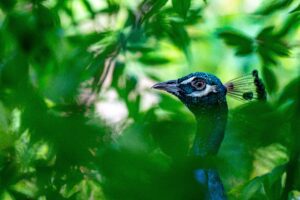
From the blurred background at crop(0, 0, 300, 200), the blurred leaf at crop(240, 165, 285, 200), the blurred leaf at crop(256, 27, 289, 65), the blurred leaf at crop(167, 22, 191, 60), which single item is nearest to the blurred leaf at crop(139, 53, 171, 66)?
the blurred background at crop(0, 0, 300, 200)

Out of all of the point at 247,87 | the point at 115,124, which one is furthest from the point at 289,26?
the point at 115,124

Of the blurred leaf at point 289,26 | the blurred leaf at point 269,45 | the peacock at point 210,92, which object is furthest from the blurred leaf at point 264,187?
the blurred leaf at point 289,26

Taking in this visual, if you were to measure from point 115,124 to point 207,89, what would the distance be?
18.2 inches

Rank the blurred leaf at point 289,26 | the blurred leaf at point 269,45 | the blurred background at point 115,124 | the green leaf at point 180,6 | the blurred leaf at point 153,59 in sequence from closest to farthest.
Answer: the blurred background at point 115,124, the green leaf at point 180,6, the blurred leaf at point 269,45, the blurred leaf at point 289,26, the blurred leaf at point 153,59

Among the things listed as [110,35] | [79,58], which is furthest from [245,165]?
[110,35]

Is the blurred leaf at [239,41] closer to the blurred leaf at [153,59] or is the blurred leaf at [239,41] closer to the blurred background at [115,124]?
the blurred background at [115,124]

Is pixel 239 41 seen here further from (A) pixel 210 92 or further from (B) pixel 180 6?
(B) pixel 180 6

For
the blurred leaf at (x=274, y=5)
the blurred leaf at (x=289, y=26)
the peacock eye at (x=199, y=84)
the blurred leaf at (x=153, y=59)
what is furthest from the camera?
the blurred leaf at (x=153, y=59)

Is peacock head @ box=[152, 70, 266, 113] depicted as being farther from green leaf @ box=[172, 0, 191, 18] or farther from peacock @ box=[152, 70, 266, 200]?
green leaf @ box=[172, 0, 191, 18]

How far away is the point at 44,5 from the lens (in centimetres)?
155

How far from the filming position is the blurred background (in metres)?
0.47

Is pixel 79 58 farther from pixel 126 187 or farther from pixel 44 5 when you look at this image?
pixel 126 187

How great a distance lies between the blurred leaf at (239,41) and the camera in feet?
4.75

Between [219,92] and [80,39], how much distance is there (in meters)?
0.64
